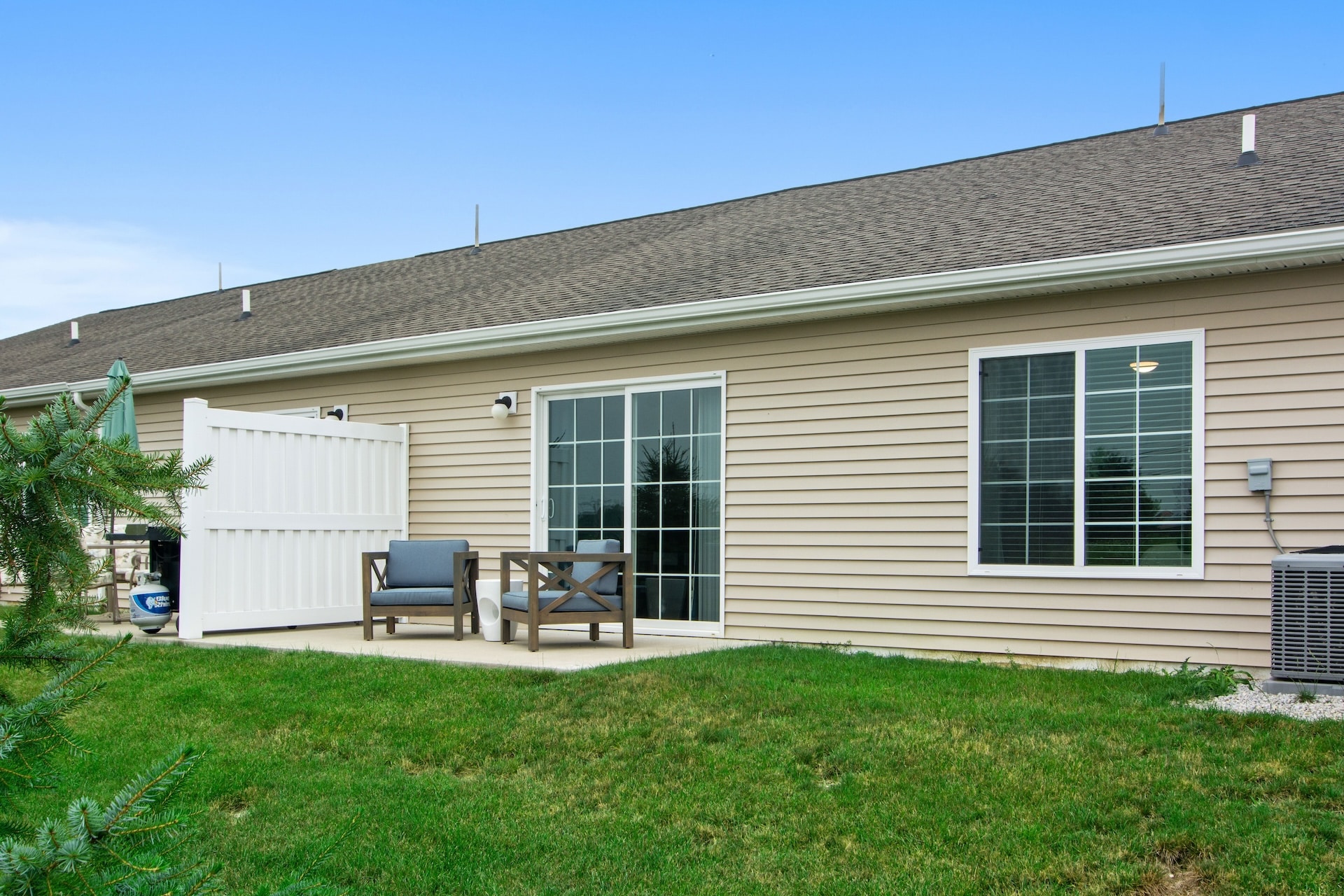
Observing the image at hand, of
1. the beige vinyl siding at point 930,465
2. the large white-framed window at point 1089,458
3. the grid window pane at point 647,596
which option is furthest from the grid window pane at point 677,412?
the large white-framed window at point 1089,458

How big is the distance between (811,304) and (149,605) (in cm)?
570

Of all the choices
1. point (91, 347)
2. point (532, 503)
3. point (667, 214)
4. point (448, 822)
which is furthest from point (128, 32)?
point (448, 822)

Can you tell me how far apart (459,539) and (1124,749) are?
558 cm

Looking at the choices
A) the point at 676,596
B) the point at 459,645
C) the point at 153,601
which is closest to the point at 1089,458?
the point at 676,596

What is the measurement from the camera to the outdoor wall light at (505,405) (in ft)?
30.5

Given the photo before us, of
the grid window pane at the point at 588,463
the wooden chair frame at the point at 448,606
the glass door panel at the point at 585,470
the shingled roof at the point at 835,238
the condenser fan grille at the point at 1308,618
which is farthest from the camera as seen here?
the grid window pane at the point at 588,463

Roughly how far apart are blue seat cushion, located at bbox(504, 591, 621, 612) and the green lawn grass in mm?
1196

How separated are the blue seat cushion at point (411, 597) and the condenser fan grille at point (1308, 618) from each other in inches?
214

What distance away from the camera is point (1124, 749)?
4.61 m

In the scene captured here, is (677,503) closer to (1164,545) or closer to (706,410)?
(706,410)

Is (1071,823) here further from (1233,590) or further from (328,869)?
(1233,590)

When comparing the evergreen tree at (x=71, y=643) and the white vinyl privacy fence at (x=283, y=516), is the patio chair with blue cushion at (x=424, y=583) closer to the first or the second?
the white vinyl privacy fence at (x=283, y=516)

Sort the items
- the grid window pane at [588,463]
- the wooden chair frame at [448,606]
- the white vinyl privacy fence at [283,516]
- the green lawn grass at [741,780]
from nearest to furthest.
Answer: the green lawn grass at [741,780]
the wooden chair frame at [448,606]
the white vinyl privacy fence at [283,516]
the grid window pane at [588,463]

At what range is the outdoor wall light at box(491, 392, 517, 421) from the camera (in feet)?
30.5
